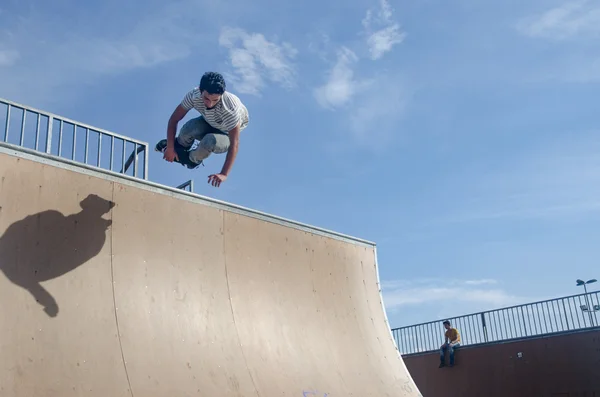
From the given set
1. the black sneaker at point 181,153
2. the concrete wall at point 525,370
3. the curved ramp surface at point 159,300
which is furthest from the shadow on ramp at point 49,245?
the concrete wall at point 525,370

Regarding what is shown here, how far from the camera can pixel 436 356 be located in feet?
48.5

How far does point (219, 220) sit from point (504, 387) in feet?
29.0

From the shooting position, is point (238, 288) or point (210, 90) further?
point (238, 288)

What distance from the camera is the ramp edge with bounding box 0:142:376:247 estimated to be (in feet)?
17.6

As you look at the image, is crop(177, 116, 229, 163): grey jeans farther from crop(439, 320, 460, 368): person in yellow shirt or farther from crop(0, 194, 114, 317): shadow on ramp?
crop(439, 320, 460, 368): person in yellow shirt

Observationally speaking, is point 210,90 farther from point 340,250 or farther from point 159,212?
point 340,250

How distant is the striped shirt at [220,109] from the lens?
17.7ft

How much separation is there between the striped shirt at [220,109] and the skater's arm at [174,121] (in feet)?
0.21

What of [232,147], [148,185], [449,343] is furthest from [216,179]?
[449,343]

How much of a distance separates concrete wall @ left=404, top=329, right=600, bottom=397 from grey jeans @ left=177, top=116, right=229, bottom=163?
31.2 ft

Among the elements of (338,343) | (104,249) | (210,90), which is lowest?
(338,343)

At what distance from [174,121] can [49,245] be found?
1.62 metres

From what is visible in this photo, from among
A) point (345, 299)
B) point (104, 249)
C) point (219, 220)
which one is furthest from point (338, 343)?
point (104, 249)

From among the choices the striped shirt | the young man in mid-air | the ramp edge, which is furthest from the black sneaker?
the ramp edge
